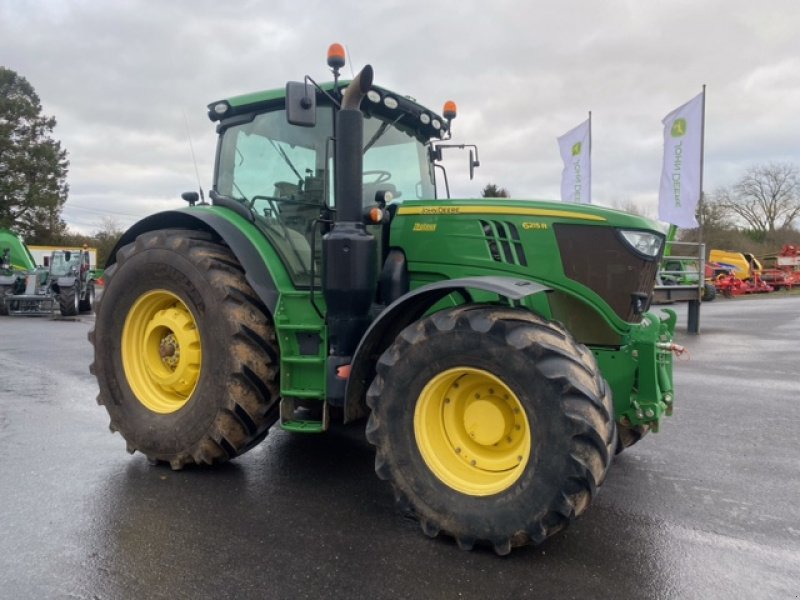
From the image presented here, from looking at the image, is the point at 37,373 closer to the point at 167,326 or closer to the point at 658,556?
the point at 167,326

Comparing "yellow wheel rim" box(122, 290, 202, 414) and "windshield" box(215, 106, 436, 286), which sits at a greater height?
"windshield" box(215, 106, 436, 286)

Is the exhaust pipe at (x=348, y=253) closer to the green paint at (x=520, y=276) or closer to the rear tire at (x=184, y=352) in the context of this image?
the green paint at (x=520, y=276)

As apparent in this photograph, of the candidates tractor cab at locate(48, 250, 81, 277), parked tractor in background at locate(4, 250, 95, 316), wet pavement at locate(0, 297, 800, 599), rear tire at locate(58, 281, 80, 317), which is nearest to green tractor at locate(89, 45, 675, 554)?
wet pavement at locate(0, 297, 800, 599)

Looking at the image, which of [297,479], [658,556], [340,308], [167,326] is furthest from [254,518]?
[658,556]

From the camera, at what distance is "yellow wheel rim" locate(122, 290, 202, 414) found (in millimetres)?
3989

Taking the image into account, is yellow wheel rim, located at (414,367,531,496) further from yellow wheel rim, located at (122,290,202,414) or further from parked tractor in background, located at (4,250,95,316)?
parked tractor in background, located at (4,250,95,316)

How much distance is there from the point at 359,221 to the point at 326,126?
31.4 inches

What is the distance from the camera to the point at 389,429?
3047mm

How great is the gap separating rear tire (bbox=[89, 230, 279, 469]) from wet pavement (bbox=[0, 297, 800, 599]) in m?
0.28

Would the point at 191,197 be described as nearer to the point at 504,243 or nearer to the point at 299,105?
the point at 299,105

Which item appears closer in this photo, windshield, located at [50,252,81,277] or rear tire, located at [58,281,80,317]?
A: rear tire, located at [58,281,80,317]

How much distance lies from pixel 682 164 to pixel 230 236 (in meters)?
11.8

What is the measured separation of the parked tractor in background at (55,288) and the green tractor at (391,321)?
14646 mm

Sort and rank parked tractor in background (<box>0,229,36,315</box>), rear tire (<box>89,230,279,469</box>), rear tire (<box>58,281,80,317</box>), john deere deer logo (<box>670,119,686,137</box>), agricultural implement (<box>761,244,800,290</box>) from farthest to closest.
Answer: agricultural implement (<box>761,244,800,290</box>)
parked tractor in background (<box>0,229,36,315</box>)
rear tire (<box>58,281,80,317</box>)
john deere deer logo (<box>670,119,686,137</box>)
rear tire (<box>89,230,279,469</box>)
